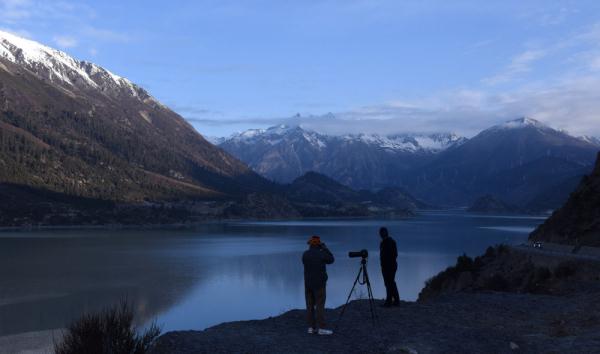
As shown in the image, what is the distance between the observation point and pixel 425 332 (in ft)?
Result: 60.2

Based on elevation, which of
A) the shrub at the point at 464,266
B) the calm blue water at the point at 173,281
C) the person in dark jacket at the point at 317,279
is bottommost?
the calm blue water at the point at 173,281

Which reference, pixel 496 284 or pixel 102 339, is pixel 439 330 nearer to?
pixel 102 339

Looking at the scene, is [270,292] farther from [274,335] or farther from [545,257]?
[274,335]

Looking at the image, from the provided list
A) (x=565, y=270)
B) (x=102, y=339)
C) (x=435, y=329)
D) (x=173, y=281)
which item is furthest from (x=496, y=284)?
(x=173, y=281)

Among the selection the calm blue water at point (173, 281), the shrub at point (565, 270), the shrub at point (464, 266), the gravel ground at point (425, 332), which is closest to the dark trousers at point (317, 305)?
the gravel ground at point (425, 332)

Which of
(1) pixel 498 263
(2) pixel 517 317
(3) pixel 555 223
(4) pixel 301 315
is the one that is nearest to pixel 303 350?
(4) pixel 301 315

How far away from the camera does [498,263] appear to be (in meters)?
50.7

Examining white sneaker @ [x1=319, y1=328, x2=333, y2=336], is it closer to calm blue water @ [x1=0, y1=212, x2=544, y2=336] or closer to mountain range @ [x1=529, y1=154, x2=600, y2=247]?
calm blue water @ [x1=0, y1=212, x2=544, y2=336]

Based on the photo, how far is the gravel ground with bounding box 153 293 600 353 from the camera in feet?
53.5

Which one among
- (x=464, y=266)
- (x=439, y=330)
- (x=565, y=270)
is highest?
(x=565, y=270)

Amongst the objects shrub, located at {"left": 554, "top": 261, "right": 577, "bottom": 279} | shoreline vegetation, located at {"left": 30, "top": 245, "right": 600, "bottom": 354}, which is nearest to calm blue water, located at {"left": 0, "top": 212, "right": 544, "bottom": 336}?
shrub, located at {"left": 554, "top": 261, "right": 577, "bottom": 279}

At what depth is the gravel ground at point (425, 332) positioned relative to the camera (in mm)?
16297

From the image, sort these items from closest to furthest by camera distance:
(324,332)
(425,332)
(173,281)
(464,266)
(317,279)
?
(324,332) → (425,332) → (317,279) → (464,266) → (173,281)

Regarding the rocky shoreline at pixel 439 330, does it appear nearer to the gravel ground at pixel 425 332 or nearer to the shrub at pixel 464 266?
the gravel ground at pixel 425 332
